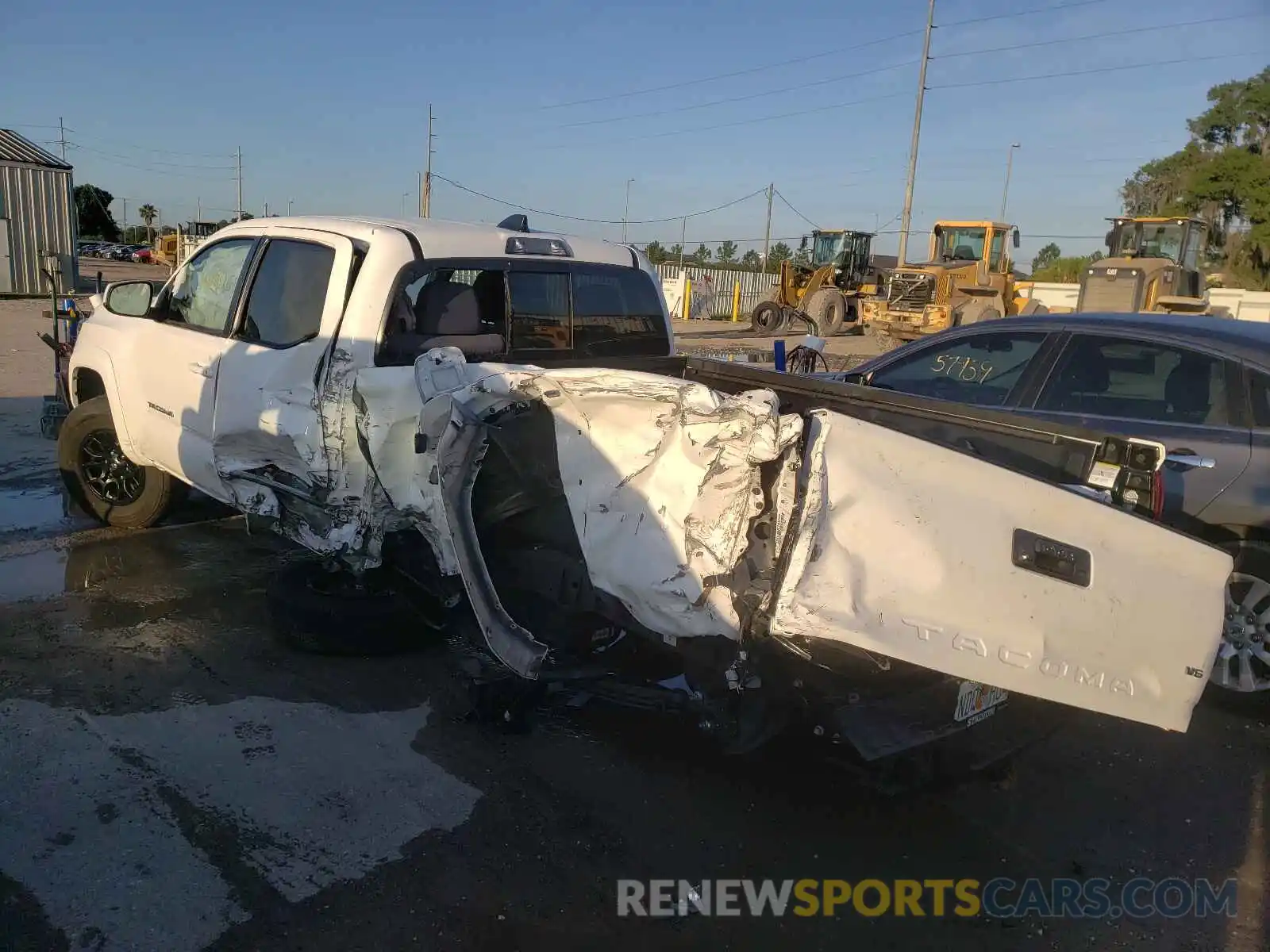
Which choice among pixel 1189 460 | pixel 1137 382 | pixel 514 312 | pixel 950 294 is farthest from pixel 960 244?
pixel 514 312

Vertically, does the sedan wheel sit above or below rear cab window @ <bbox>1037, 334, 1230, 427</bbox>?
below

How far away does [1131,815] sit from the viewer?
148 inches

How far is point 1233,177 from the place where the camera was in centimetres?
4544

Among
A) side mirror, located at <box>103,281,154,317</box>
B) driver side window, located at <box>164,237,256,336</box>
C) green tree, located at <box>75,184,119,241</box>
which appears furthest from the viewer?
green tree, located at <box>75,184,119,241</box>

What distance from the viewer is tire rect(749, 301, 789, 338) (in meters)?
28.8

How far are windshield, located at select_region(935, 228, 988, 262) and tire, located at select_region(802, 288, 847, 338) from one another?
2859 mm

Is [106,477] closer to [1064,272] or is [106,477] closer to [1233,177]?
[1233,177]

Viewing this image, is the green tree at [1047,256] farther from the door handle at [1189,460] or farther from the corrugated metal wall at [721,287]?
the door handle at [1189,460]

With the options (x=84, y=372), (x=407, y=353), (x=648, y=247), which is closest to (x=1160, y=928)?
(x=407, y=353)

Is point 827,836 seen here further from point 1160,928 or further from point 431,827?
point 431,827

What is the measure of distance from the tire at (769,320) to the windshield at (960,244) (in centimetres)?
491

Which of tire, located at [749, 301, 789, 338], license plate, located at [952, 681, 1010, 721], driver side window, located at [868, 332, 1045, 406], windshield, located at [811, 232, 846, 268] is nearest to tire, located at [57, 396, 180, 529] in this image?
driver side window, located at [868, 332, 1045, 406]

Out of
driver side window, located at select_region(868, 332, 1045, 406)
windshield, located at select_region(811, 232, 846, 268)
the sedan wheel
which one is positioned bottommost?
the sedan wheel

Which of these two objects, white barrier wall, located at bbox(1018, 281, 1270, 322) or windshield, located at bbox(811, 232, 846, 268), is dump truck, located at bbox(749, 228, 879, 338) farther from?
white barrier wall, located at bbox(1018, 281, 1270, 322)
